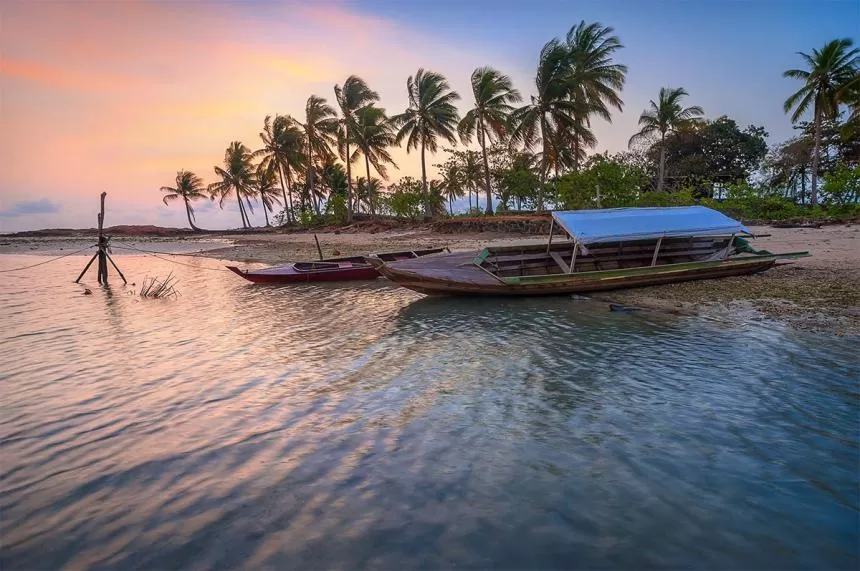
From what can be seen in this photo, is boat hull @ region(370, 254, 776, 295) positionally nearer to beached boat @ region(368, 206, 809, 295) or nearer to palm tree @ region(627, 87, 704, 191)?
beached boat @ region(368, 206, 809, 295)

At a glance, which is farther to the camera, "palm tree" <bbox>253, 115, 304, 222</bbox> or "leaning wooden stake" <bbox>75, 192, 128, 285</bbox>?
"palm tree" <bbox>253, 115, 304, 222</bbox>

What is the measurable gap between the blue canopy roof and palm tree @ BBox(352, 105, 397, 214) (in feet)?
114

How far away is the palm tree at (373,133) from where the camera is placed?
46156mm

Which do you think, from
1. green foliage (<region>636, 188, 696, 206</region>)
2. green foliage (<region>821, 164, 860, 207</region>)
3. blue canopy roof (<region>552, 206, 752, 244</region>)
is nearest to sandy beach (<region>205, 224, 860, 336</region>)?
blue canopy roof (<region>552, 206, 752, 244</region>)

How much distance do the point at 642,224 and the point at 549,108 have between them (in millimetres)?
22238

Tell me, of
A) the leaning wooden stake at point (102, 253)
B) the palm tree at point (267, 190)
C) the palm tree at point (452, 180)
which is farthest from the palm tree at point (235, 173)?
the leaning wooden stake at point (102, 253)

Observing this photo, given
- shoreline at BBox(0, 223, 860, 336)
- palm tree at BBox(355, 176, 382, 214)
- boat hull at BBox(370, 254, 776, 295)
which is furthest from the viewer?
palm tree at BBox(355, 176, 382, 214)

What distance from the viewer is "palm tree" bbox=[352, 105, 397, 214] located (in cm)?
4616

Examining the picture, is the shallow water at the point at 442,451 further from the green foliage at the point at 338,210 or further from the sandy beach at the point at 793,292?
the green foliage at the point at 338,210

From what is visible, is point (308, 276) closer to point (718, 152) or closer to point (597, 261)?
point (597, 261)

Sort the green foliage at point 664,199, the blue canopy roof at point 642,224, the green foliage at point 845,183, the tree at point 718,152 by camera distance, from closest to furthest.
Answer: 1. the blue canopy roof at point 642,224
2. the green foliage at point 845,183
3. the green foliage at point 664,199
4. the tree at point 718,152

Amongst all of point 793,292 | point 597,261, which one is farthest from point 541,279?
point 793,292

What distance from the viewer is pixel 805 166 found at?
38.4 meters

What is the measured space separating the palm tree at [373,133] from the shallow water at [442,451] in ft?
130
